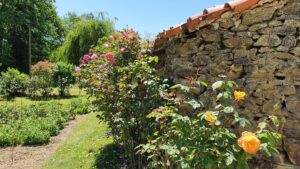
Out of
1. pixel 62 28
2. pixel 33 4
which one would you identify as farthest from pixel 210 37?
pixel 62 28

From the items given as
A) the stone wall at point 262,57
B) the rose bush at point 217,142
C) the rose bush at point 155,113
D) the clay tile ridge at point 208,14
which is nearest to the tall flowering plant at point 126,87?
the rose bush at point 155,113

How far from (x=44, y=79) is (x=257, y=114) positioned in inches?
548

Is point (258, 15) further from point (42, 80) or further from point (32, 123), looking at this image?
point (42, 80)

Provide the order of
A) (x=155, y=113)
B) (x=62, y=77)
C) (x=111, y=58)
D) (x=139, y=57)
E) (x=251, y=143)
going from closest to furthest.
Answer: (x=251, y=143) < (x=155, y=113) < (x=139, y=57) < (x=111, y=58) < (x=62, y=77)

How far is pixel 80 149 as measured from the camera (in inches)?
255

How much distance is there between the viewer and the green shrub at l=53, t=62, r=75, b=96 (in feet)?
52.9

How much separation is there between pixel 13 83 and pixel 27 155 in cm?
988

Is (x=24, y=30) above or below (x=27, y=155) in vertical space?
above

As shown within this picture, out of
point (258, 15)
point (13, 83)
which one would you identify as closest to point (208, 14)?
point (258, 15)

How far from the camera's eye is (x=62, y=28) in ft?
111

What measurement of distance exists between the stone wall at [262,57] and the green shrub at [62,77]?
12.9 m

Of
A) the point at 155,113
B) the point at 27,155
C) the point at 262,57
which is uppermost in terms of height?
the point at 262,57

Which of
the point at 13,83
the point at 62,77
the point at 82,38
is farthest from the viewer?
the point at 82,38

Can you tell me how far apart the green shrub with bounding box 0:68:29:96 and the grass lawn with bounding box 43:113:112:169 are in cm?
801
